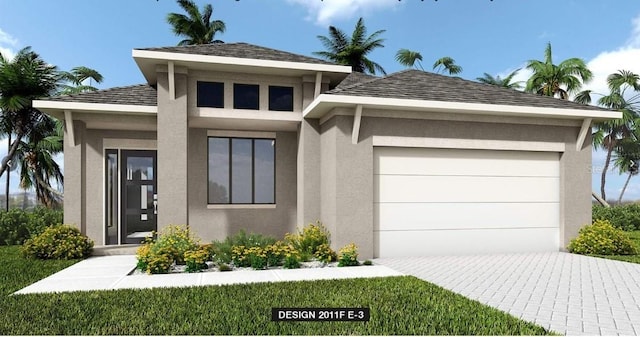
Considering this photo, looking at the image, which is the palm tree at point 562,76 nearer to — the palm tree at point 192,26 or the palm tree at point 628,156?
the palm tree at point 628,156

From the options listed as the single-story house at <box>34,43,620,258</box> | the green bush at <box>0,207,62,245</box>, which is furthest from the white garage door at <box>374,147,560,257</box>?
the green bush at <box>0,207,62,245</box>

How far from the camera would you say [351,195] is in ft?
34.9

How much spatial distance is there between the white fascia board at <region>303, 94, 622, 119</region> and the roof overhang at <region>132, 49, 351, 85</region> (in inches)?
46.4

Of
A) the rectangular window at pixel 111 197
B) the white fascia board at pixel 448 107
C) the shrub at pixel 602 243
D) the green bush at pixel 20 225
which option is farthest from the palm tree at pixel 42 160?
the shrub at pixel 602 243

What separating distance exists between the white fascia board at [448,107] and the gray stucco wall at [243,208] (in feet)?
6.64

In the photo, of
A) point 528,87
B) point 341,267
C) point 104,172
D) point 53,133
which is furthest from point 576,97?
point 53,133

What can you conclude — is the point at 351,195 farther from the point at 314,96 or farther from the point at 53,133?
the point at 53,133

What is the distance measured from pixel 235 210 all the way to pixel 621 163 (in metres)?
38.1

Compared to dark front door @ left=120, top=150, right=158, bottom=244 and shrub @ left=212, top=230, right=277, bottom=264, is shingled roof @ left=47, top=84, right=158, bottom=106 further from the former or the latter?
shrub @ left=212, top=230, right=277, bottom=264

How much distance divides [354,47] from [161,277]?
25.6m

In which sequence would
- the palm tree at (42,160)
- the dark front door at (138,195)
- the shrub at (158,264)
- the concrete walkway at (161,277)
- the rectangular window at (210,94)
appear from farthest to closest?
the palm tree at (42,160), the dark front door at (138,195), the rectangular window at (210,94), the shrub at (158,264), the concrete walkway at (161,277)

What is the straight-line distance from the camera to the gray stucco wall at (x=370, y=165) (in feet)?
34.7

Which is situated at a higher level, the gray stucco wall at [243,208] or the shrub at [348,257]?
the gray stucco wall at [243,208]

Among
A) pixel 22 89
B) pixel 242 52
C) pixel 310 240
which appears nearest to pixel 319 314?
pixel 310 240
